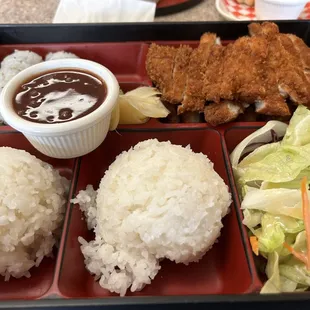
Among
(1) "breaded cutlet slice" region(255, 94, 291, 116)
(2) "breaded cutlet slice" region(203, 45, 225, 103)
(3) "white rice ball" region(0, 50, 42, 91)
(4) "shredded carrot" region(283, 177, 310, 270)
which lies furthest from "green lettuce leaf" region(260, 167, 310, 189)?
(3) "white rice ball" region(0, 50, 42, 91)

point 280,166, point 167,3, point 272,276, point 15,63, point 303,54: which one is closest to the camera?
point 272,276

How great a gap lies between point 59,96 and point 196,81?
621 millimetres

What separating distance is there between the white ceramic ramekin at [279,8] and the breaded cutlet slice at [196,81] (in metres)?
0.60

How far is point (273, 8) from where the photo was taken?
6.87 feet

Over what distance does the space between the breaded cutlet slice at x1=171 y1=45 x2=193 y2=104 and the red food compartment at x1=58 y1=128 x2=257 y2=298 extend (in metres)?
0.16

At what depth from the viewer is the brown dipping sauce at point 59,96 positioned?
1317 millimetres

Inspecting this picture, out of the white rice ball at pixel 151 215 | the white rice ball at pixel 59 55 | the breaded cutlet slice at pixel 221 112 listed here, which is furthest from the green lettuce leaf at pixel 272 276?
the white rice ball at pixel 59 55

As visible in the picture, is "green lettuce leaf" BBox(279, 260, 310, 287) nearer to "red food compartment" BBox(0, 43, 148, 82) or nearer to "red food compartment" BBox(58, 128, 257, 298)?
"red food compartment" BBox(58, 128, 257, 298)

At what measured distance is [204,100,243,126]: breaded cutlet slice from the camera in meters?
1.57

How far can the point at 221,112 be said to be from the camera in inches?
61.9

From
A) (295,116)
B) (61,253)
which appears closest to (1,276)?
(61,253)

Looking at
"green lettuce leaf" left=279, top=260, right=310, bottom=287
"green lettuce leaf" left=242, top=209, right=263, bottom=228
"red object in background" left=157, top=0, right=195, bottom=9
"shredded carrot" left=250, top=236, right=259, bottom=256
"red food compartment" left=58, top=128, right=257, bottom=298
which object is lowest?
"red food compartment" left=58, top=128, right=257, bottom=298

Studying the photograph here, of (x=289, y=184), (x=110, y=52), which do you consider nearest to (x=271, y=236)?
(x=289, y=184)

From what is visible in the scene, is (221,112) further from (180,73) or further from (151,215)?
(151,215)
